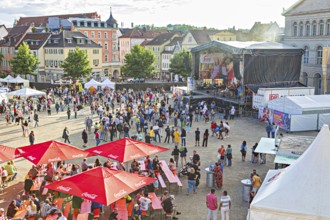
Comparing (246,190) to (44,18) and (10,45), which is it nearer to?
(10,45)

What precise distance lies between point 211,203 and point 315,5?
3694cm

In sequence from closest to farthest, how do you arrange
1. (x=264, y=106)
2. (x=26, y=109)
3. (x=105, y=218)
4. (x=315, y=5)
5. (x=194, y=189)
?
1. (x=105, y=218)
2. (x=194, y=189)
3. (x=264, y=106)
4. (x=26, y=109)
5. (x=315, y=5)

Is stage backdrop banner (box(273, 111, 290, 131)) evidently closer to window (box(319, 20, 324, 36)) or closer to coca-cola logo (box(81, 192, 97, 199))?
window (box(319, 20, 324, 36))

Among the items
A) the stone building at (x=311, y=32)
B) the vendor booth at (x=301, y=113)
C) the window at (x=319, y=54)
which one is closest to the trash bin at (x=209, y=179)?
the vendor booth at (x=301, y=113)

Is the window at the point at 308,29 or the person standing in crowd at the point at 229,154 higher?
the window at the point at 308,29

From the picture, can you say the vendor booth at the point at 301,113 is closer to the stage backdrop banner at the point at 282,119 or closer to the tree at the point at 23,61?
the stage backdrop banner at the point at 282,119

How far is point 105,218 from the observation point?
1298 cm

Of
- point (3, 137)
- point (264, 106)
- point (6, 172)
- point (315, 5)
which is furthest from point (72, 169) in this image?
point (315, 5)

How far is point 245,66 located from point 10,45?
47.5 metres

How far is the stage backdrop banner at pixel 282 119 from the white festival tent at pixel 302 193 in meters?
16.9

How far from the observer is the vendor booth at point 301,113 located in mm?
26203

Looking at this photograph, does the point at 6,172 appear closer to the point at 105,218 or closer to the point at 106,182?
the point at 105,218

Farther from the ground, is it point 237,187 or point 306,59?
point 306,59

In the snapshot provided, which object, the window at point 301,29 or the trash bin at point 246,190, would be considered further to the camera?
the window at point 301,29
